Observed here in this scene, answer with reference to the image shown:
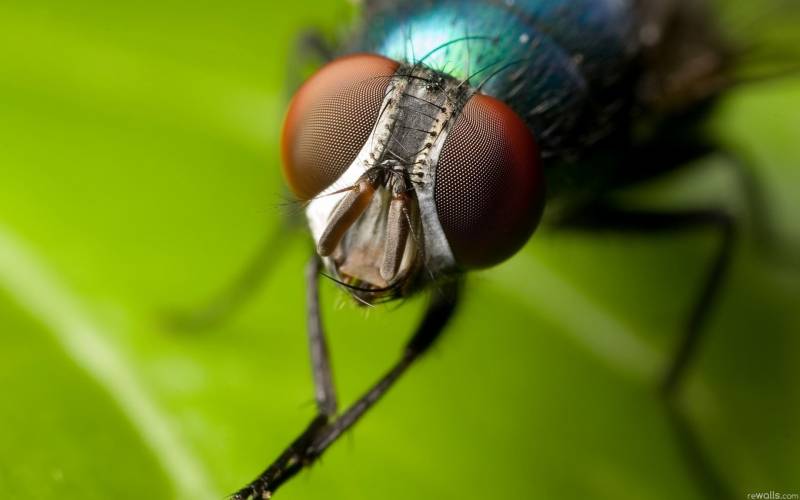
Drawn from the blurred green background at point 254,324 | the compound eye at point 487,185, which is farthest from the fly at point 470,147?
the blurred green background at point 254,324

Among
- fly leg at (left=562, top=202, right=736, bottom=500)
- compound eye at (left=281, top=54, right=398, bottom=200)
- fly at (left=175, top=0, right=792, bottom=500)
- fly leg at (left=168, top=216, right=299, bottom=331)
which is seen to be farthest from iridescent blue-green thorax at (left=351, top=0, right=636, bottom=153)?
fly leg at (left=168, top=216, right=299, bottom=331)

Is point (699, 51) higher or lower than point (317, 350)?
higher

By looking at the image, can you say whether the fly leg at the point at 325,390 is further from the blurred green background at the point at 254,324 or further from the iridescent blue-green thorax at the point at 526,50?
the iridescent blue-green thorax at the point at 526,50

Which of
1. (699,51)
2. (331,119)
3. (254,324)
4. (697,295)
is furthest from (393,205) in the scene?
(699,51)

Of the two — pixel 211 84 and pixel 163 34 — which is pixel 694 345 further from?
pixel 163 34

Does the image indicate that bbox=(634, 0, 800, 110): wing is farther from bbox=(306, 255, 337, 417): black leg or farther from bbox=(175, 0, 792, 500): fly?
bbox=(306, 255, 337, 417): black leg

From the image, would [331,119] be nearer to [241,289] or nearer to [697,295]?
[241,289]

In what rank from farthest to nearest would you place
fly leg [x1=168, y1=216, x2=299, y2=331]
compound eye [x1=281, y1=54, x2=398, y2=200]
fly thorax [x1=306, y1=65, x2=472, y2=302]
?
fly leg [x1=168, y1=216, x2=299, y2=331] → compound eye [x1=281, y1=54, x2=398, y2=200] → fly thorax [x1=306, y1=65, x2=472, y2=302]
